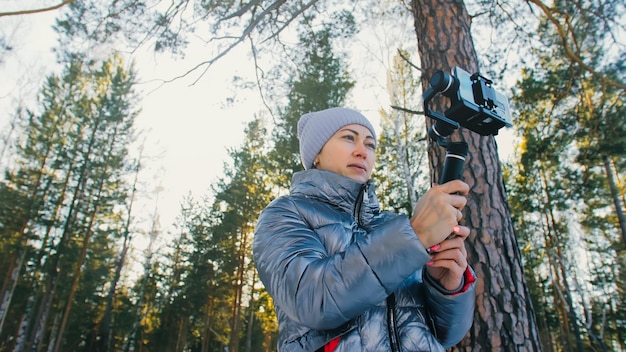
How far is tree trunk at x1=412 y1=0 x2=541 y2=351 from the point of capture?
198cm

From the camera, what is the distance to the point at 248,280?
772 inches

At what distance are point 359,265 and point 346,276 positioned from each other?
0.04 meters

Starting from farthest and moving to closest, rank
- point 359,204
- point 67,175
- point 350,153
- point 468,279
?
point 67,175 < point 350,153 < point 359,204 < point 468,279

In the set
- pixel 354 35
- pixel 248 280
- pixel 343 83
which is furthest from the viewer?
pixel 248 280

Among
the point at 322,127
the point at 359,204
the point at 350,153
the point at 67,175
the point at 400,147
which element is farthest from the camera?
the point at 67,175

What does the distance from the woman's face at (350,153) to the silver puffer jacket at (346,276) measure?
0.14 metres

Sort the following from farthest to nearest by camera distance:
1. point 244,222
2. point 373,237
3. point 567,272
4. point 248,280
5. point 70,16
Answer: point 248,280 < point 244,222 < point 567,272 < point 70,16 < point 373,237

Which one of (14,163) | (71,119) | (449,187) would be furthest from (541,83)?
(14,163)

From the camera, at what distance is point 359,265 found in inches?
34.2

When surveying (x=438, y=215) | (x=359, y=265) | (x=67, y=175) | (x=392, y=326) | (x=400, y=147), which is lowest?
(x=392, y=326)

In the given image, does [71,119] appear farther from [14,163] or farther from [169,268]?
[169,268]

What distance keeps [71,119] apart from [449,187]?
72.1ft

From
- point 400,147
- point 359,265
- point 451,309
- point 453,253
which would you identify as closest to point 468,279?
point 451,309

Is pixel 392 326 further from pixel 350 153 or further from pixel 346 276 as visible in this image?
pixel 350 153
